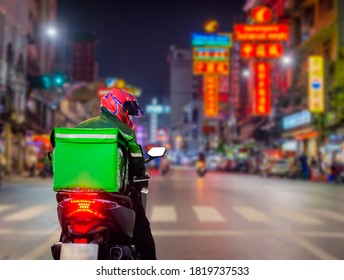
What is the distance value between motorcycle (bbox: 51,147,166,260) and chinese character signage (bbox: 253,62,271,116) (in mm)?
51567

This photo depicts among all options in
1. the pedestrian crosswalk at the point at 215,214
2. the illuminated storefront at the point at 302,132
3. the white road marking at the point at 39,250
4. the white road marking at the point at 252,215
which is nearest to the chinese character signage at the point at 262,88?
the illuminated storefront at the point at 302,132

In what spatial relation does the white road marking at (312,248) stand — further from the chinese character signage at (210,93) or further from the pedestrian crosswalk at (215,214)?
the chinese character signage at (210,93)

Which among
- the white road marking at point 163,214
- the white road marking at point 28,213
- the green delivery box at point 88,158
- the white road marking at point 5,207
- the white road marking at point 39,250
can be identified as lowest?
the white road marking at point 5,207

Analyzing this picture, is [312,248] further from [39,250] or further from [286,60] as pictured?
[286,60]

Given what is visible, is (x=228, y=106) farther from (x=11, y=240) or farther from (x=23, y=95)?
(x=11, y=240)

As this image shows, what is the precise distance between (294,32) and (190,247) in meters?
48.9

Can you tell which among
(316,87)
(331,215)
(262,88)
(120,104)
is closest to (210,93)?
(262,88)

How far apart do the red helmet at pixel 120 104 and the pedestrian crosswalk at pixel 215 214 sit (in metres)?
7.03

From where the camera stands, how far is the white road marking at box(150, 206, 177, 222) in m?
11.8

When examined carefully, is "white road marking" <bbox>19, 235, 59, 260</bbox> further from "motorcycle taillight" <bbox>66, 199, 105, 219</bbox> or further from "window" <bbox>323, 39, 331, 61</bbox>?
"window" <bbox>323, 39, 331, 61</bbox>

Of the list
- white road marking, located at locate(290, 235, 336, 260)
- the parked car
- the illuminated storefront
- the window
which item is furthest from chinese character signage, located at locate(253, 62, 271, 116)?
white road marking, located at locate(290, 235, 336, 260)

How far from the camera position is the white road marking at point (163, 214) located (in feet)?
38.8

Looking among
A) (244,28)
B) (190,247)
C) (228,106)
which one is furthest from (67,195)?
(228,106)

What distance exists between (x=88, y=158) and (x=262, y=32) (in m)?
51.1
